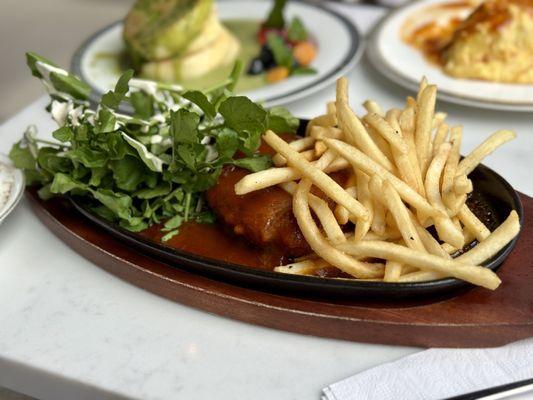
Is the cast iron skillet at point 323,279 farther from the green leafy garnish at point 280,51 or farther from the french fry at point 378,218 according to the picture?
the green leafy garnish at point 280,51

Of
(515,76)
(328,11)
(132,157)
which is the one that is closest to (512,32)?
(515,76)

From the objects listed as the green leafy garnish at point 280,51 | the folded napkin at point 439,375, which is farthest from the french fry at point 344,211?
the green leafy garnish at point 280,51

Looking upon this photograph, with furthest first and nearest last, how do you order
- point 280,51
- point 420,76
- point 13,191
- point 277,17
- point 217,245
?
point 277,17 → point 280,51 → point 420,76 → point 13,191 → point 217,245

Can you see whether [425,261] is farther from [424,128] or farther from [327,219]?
[424,128]

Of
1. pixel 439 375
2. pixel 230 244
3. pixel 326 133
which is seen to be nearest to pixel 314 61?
pixel 326 133

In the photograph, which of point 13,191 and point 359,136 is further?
point 13,191

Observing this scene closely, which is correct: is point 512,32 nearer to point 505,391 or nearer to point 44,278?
point 505,391
